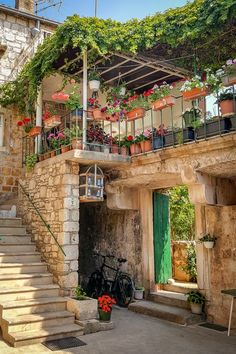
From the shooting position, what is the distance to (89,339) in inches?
229

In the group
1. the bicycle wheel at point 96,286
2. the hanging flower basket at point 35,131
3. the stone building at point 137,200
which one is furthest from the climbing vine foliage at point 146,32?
the bicycle wheel at point 96,286

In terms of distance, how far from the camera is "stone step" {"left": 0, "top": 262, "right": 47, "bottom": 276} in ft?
22.5

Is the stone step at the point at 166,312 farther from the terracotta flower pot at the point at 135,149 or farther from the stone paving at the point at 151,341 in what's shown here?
the terracotta flower pot at the point at 135,149

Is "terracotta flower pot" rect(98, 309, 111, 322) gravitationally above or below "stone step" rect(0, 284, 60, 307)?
below

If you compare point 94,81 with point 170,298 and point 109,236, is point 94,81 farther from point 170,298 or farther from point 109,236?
point 170,298

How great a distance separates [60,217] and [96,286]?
242 cm

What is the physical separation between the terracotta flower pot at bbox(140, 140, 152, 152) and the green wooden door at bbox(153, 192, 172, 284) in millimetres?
2081

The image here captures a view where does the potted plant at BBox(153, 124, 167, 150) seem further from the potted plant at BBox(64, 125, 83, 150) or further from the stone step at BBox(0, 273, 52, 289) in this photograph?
the stone step at BBox(0, 273, 52, 289)

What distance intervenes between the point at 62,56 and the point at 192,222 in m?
6.22

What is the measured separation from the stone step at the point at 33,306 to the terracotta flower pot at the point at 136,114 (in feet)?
12.6

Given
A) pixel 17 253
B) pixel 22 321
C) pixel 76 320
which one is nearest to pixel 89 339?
pixel 76 320

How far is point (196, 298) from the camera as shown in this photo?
23.1 ft

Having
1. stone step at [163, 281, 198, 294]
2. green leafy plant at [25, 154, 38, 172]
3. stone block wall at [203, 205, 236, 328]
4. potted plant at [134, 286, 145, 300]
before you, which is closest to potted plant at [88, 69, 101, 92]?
green leafy plant at [25, 154, 38, 172]

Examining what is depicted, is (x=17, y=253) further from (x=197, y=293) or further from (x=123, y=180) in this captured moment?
(x=197, y=293)
